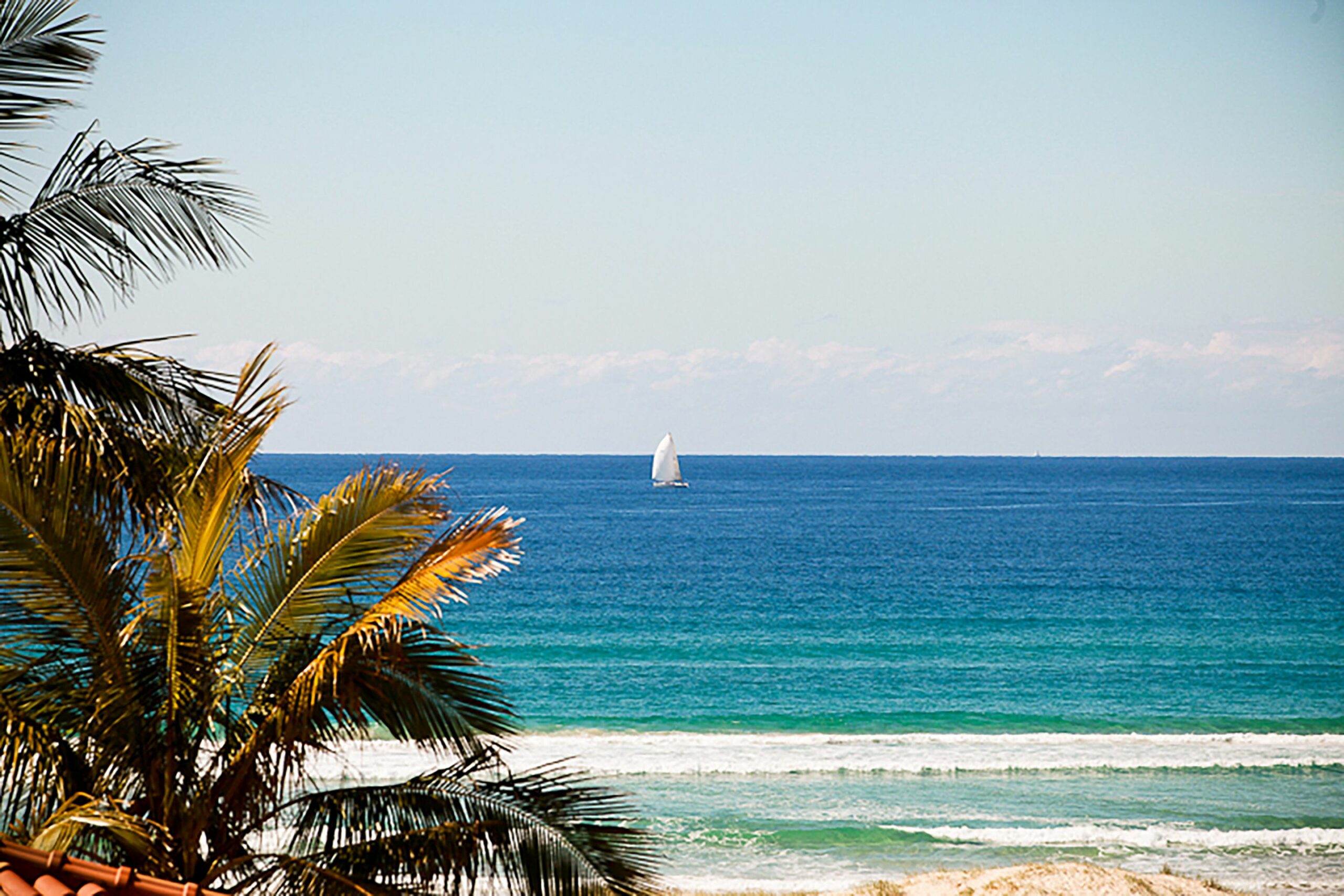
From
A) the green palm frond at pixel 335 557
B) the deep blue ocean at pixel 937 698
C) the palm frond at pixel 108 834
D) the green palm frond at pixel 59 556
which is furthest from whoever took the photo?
the deep blue ocean at pixel 937 698

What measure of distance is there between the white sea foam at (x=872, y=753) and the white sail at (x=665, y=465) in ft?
331

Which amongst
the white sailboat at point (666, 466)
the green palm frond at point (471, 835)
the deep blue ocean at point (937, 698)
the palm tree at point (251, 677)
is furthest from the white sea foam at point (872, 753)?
the white sailboat at point (666, 466)

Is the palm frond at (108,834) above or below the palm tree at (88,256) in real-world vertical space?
below

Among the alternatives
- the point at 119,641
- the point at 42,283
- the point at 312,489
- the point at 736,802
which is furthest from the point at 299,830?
the point at 312,489

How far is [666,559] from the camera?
59188mm

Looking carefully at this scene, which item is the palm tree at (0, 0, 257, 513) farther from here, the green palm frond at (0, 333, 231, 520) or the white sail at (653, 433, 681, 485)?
the white sail at (653, 433, 681, 485)

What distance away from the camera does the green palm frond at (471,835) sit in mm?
5965

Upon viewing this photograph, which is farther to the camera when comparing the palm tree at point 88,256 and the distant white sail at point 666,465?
the distant white sail at point 666,465

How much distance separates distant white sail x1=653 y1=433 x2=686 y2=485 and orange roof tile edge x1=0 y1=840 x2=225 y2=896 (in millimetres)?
119480

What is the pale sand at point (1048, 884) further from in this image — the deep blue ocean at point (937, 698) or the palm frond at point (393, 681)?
the palm frond at point (393, 681)

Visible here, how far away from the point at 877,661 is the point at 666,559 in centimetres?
2853

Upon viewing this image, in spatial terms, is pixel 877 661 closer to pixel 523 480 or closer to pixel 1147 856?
pixel 1147 856

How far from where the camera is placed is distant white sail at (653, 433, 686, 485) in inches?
4887

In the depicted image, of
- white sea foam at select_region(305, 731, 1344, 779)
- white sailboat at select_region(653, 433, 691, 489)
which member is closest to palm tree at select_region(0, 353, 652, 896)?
white sea foam at select_region(305, 731, 1344, 779)
